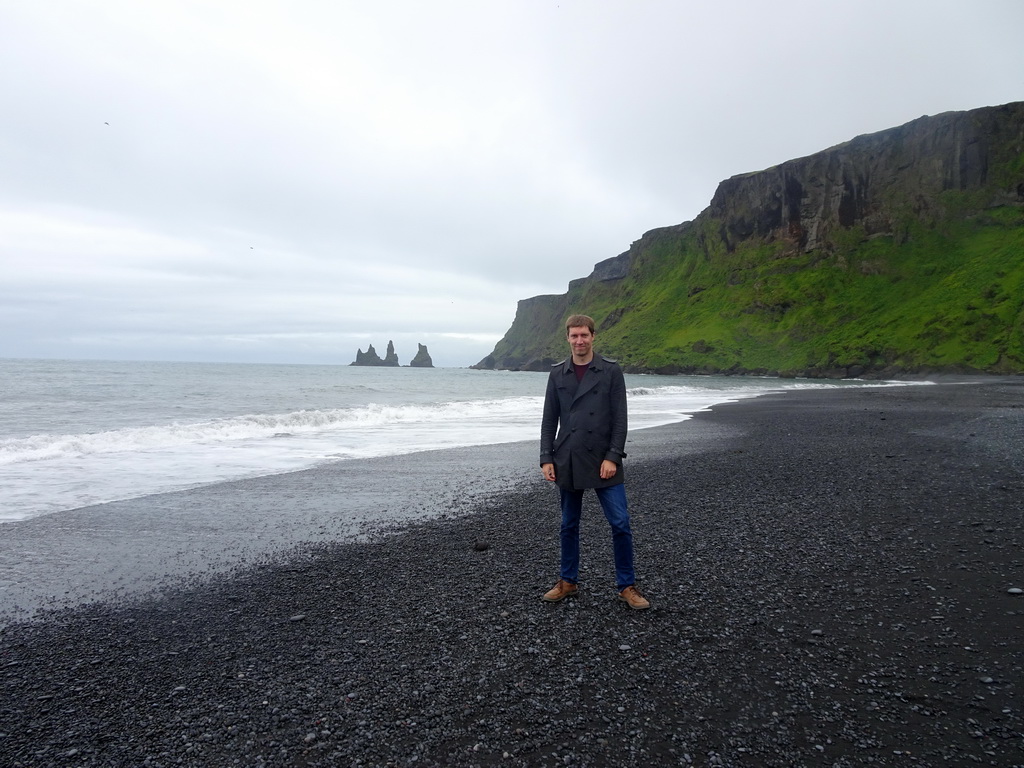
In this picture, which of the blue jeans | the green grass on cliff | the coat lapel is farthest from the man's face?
the green grass on cliff

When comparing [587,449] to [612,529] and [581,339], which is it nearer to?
[612,529]

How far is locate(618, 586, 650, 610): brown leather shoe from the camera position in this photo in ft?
18.0

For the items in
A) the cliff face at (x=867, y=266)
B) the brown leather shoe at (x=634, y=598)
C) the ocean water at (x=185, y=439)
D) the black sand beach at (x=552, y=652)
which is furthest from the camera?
the cliff face at (x=867, y=266)

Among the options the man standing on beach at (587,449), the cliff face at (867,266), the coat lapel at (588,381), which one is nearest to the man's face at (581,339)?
the man standing on beach at (587,449)

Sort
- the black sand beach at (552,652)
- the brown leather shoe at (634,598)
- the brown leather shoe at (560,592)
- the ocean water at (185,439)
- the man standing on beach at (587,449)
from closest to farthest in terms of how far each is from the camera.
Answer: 1. the black sand beach at (552,652)
2. the brown leather shoe at (634,598)
3. the man standing on beach at (587,449)
4. the brown leather shoe at (560,592)
5. the ocean water at (185,439)

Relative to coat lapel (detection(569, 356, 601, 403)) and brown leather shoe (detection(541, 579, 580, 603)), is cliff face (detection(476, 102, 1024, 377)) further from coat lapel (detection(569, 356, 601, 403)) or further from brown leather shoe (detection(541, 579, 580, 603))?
brown leather shoe (detection(541, 579, 580, 603))

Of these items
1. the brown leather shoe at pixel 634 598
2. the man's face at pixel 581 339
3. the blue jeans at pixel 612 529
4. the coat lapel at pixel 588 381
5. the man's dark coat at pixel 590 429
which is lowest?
the brown leather shoe at pixel 634 598

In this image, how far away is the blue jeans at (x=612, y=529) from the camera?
5602mm

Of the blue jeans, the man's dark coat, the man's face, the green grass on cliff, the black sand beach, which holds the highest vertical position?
the green grass on cliff

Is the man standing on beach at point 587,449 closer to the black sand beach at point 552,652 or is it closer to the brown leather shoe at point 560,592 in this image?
the brown leather shoe at point 560,592

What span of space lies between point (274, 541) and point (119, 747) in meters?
4.60

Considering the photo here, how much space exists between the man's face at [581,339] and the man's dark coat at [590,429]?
145mm

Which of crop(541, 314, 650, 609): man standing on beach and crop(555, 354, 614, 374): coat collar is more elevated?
crop(555, 354, 614, 374): coat collar

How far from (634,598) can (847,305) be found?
11778 centimetres
